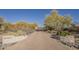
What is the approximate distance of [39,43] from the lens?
390 centimetres

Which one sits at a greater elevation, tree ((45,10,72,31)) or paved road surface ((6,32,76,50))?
tree ((45,10,72,31))

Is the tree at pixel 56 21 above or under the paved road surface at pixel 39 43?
above

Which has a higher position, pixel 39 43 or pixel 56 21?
pixel 56 21

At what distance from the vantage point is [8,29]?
3.92 m

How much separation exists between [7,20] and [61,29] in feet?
2.33

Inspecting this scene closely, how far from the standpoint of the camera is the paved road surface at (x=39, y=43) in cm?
389

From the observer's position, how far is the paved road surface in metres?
3.89
